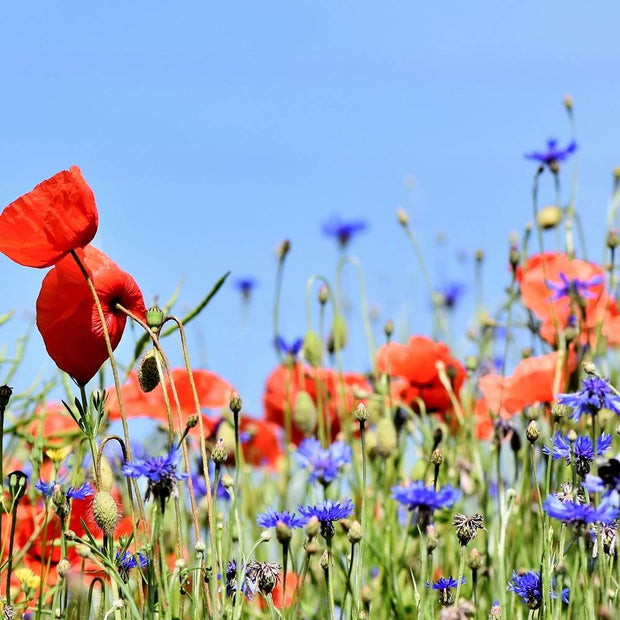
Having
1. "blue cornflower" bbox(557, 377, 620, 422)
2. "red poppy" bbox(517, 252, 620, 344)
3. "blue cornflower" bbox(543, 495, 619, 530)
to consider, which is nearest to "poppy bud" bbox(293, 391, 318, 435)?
"red poppy" bbox(517, 252, 620, 344)

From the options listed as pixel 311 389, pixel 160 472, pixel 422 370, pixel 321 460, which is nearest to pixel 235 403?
pixel 160 472

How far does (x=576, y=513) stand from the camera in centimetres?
76

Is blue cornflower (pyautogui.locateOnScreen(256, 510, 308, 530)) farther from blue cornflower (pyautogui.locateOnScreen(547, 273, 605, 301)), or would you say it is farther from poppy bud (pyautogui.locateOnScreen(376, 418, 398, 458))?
blue cornflower (pyautogui.locateOnScreen(547, 273, 605, 301))

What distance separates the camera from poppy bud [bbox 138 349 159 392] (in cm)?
92

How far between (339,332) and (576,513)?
120cm

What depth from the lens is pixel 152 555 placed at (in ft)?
2.71

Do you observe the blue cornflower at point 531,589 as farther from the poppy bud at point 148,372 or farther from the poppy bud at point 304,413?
the poppy bud at point 304,413

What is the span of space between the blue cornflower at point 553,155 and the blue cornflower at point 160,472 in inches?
47.8

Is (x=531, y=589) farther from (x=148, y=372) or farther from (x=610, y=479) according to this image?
(x=148, y=372)

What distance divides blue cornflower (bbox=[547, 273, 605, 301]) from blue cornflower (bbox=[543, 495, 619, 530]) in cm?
98

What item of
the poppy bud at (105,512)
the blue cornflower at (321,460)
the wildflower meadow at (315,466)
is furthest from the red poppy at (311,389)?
the poppy bud at (105,512)

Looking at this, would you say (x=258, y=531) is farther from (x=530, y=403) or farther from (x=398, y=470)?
(x=530, y=403)

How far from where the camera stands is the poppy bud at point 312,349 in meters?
1.72

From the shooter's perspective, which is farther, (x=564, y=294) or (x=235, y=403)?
(x=564, y=294)
